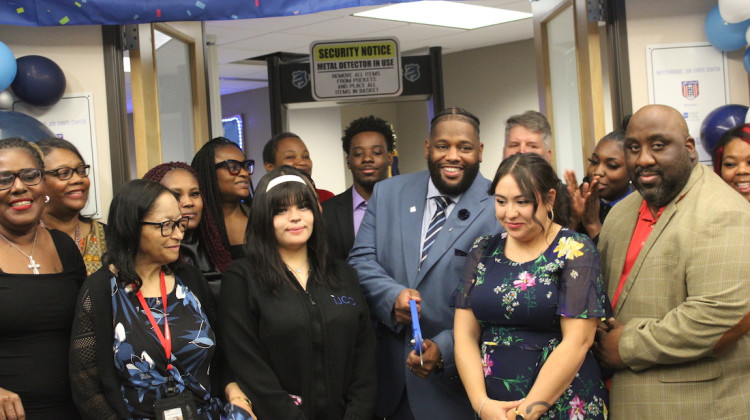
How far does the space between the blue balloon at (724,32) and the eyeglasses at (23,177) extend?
3151 mm

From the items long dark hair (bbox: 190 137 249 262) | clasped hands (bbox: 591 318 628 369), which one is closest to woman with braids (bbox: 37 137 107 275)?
long dark hair (bbox: 190 137 249 262)

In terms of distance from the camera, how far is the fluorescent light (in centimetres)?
655

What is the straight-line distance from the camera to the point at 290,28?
22.7 ft

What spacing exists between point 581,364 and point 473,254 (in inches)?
19.7

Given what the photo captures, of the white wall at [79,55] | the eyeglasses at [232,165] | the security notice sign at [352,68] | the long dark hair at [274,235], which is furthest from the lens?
the security notice sign at [352,68]

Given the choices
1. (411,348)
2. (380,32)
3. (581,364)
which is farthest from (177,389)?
(380,32)

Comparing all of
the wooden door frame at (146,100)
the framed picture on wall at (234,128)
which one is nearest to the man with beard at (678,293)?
the wooden door frame at (146,100)

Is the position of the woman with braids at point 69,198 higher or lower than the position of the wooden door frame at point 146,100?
lower

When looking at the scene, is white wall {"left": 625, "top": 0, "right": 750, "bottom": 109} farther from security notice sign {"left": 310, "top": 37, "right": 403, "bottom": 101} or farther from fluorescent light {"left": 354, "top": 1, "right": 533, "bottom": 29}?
fluorescent light {"left": 354, "top": 1, "right": 533, "bottom": 29}

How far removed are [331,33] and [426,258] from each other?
199 inches

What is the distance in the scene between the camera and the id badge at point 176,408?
7.27 feet

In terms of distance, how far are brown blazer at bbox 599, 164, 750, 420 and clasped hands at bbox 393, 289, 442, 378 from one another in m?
0.61

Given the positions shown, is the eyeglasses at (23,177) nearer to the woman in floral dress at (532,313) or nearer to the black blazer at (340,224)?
the black blazer at (340,224)

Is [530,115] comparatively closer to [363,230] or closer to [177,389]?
[363,230]
